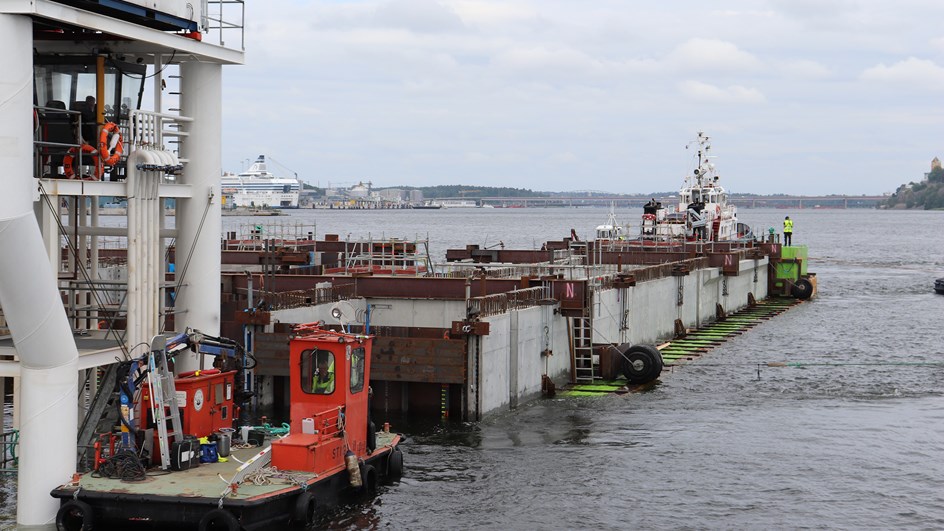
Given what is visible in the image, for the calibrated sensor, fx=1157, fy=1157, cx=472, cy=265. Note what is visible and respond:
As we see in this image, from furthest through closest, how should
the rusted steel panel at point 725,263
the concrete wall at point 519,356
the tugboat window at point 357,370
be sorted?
the rusted steel panel at point 725,263
the concrete wall at point 519,356
the tugboat window at point 357,370

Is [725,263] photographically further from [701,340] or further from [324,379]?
[324,379]

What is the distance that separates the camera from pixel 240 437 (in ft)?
75.9

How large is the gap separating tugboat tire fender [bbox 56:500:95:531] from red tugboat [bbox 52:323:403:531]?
0.02m

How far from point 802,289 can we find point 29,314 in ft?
237

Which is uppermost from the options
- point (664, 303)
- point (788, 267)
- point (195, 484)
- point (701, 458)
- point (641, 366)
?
point (788, 267)

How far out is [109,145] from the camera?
19859 millimetres

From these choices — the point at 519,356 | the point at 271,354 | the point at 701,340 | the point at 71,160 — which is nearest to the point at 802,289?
the point at 701,340

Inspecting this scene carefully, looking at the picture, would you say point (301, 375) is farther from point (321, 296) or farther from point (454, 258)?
point (454, 258)

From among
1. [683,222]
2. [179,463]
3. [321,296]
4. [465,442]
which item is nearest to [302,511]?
[179,463]

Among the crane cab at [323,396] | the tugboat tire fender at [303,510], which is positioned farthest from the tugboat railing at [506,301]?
the tugboat tire fender at [303,510]

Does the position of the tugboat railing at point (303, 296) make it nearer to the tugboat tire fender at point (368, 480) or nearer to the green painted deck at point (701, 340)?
the green painted deck at point (701, 340)

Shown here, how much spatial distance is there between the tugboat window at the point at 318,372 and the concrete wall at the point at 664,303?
21165mm

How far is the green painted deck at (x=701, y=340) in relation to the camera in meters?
38.8

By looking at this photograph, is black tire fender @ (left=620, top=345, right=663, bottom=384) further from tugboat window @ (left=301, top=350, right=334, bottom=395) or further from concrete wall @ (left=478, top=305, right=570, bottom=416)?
tugboat window @ (left=301, top=350, right=334, bottom=395)
